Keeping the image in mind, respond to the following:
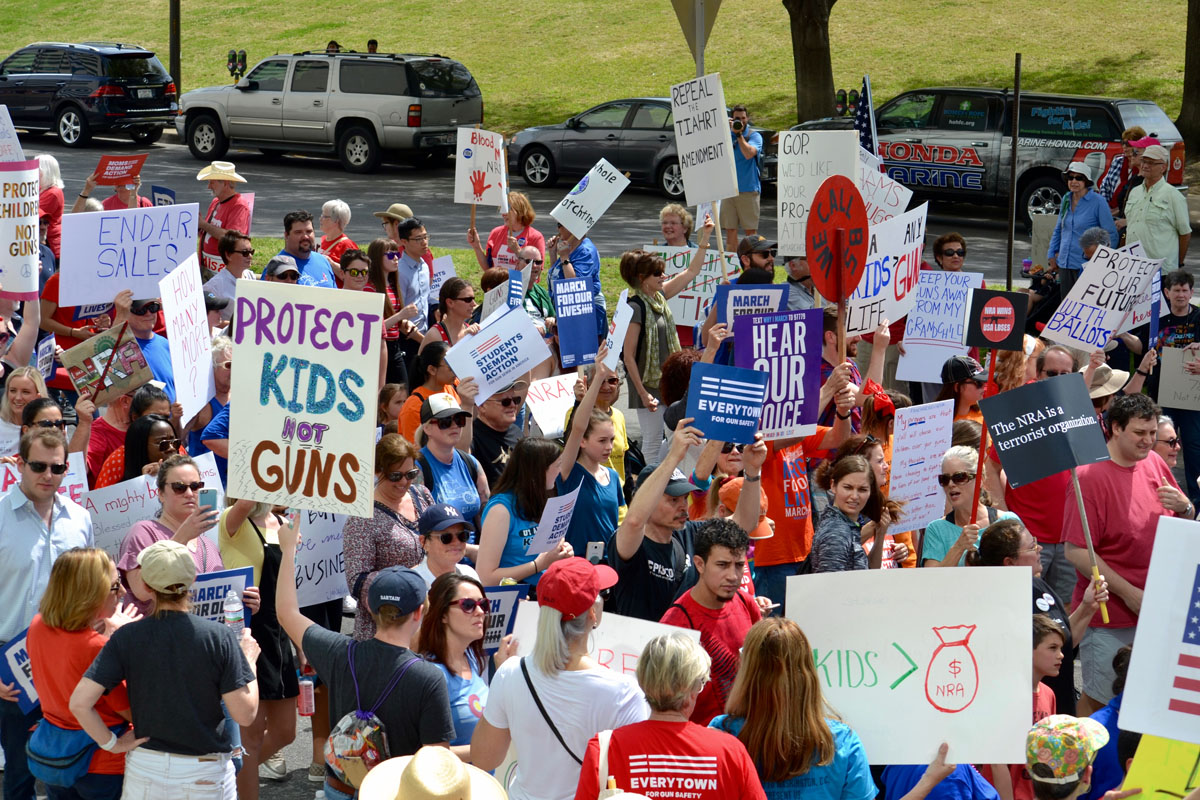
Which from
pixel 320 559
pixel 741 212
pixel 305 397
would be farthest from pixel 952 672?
pixel 741 212

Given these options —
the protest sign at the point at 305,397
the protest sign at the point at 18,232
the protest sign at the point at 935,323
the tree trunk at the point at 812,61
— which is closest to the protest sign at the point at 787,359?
the protest sign at the point at 305,397

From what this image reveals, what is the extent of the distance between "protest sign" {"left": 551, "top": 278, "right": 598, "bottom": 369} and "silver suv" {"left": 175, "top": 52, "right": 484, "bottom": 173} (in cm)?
1496

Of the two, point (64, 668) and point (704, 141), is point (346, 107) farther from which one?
point (64, 668)

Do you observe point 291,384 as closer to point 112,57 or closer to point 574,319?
point 574,319

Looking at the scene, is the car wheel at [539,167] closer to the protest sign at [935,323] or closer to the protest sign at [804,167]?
the protest sign at [804,167]

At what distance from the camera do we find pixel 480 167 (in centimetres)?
1227

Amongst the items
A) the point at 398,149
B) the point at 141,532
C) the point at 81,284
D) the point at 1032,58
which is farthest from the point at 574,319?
the point at 1032,58

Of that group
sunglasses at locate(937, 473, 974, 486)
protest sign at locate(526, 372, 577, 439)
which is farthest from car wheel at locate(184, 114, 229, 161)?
sunglasses at locate(937, 473, 974, 486)

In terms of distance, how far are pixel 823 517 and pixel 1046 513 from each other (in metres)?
1.75

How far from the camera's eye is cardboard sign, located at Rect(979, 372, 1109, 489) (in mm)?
6238

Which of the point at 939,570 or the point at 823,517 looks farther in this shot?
the point at 823,517

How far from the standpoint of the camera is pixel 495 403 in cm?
755

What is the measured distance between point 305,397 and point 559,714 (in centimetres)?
168

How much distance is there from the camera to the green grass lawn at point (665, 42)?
30.2 m
